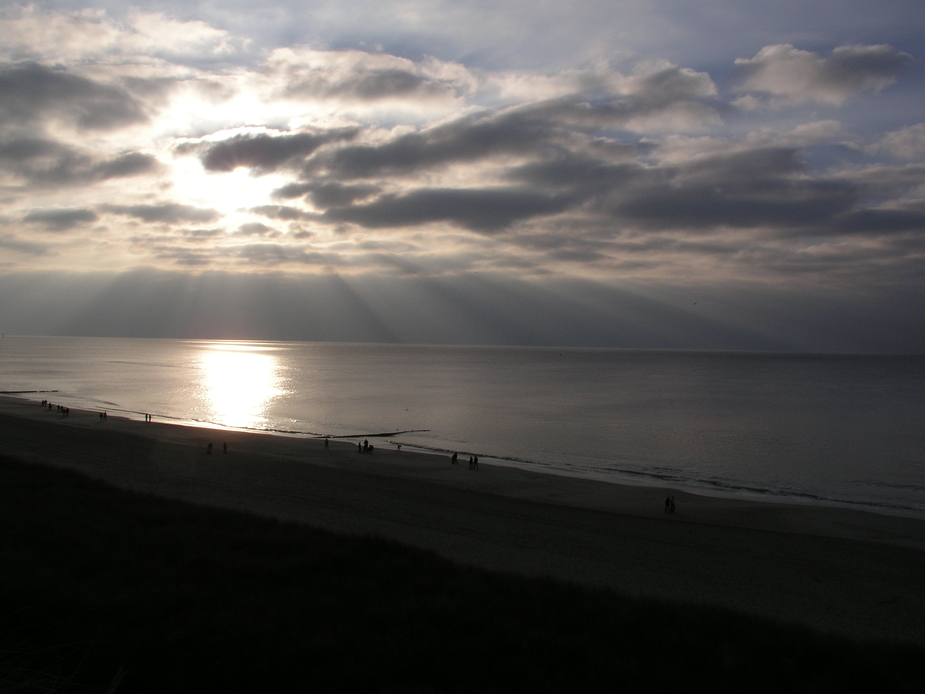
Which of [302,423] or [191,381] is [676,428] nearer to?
[302,423]

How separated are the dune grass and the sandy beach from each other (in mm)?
3298

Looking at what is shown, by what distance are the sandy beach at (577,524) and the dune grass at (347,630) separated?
10.8 ft

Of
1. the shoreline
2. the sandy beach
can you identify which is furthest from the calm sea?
the sandy beach

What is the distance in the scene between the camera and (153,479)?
23.8 metres

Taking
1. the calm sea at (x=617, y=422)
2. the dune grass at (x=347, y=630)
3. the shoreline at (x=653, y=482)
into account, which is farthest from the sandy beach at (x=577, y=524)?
the calm sea at (x=617, y=422)

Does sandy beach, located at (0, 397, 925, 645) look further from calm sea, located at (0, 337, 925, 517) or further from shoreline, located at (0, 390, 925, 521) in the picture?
calm sea, located at (0, 337, 925, 517)

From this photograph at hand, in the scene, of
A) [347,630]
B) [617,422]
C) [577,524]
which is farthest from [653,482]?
[347,630]

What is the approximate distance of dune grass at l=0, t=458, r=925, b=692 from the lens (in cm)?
707

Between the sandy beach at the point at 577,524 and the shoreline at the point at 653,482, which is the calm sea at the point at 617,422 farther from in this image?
the sandy beach at the point at 577,524

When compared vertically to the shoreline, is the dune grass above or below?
above

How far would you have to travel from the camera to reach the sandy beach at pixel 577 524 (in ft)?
45.6

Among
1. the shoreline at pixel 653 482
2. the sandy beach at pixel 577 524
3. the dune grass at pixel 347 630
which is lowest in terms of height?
the shoreline at pixel 653 482

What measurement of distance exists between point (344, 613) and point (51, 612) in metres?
3.99

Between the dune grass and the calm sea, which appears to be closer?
the dune grass
